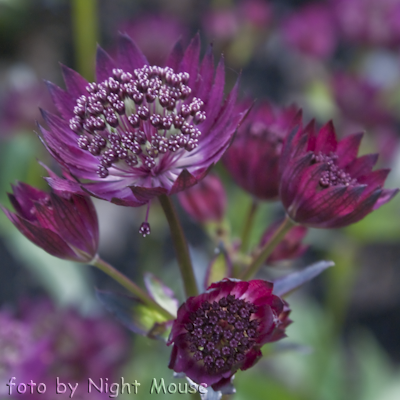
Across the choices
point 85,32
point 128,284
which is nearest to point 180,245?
point 128,284

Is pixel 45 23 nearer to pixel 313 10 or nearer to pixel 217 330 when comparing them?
pixel 313 10

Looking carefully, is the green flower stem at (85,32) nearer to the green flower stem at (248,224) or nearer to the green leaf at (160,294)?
the green flower stem at (248,224)

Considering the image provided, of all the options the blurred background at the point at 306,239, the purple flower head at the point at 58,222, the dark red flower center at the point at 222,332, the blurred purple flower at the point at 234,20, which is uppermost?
the blurred purple flower at the point at 234,20

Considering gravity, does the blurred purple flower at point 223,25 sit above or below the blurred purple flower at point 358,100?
above

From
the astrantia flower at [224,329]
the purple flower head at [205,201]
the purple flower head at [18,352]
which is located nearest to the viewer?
the astrantia flower at [224,329]

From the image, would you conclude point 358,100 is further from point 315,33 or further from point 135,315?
point 135,315

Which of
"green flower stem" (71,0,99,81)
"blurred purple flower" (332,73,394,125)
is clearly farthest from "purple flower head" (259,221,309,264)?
"green flower stem" (71,0,99,81)

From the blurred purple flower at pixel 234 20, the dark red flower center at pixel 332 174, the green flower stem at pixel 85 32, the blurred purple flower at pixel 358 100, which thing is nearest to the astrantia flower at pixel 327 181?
the dark red flower center at pixel 332 174

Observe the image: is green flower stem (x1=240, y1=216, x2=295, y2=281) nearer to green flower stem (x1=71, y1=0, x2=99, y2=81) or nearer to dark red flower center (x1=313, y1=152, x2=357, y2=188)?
dark red flower center (x1=313, y1=152, x2=357, y2=188)
